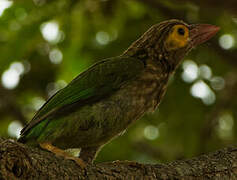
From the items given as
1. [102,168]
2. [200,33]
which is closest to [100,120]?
[102,168]

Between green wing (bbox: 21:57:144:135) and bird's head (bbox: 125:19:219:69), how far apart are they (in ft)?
0.75

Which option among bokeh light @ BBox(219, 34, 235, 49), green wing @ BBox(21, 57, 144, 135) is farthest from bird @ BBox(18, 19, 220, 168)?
bokeh light @ BBox(219, 34, 235, 49)

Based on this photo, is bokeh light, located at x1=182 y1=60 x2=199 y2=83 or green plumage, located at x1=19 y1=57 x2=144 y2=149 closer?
green plumage, located at x1=19 y1=57 x2=144 y2=149

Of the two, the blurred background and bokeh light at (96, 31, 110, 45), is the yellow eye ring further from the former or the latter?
bokeh light at (96, 31, 110, 45)

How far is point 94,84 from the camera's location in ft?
13.4

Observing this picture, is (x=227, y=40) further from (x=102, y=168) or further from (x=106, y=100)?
(x=102, y=168)

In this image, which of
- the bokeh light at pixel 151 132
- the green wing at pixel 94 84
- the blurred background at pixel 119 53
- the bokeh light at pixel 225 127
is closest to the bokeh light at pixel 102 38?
the blurred background at pixel 119 53

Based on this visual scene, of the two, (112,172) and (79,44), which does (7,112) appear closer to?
(79,44)

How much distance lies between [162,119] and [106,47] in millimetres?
1002

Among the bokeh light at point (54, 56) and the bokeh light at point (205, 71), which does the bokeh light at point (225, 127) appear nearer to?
the bokeh light at point (205, 71)

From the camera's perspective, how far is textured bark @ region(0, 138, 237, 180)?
8.64 feet

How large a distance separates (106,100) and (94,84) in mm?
223

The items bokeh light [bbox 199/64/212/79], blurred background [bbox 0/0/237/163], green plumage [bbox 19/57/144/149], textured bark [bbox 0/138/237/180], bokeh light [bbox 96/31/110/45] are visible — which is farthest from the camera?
bokeh light [bbox 199/64/212/79]

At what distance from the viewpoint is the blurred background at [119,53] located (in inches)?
204
